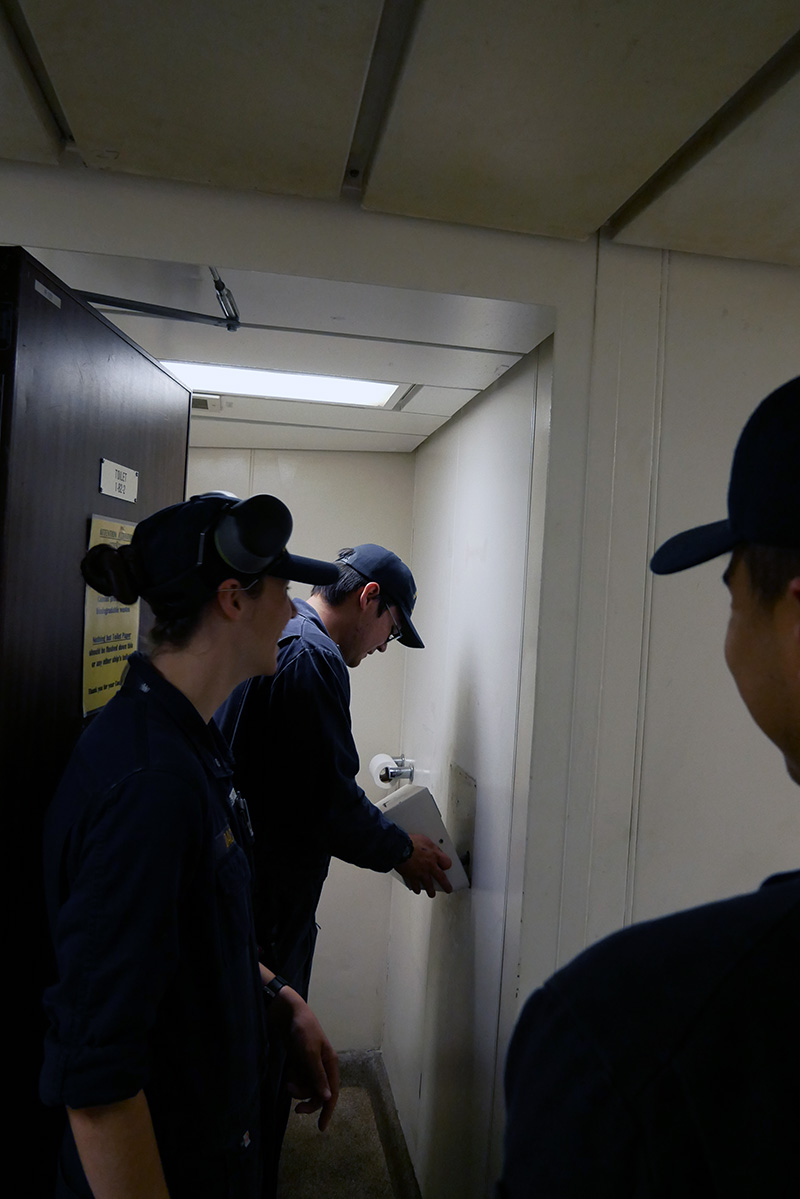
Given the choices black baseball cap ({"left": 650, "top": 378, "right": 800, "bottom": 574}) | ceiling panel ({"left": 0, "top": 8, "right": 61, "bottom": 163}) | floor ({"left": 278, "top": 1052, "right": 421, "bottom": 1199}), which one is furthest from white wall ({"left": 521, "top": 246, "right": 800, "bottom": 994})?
floor ({"left": 278, "top": 1052, "right": 421, "bottom": 1199})

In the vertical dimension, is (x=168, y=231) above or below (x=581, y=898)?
above

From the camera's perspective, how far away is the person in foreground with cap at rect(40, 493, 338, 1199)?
0.85 m

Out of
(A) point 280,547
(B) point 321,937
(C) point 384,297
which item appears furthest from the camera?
(B) point 321,937

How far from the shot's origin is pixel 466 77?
0.91 m

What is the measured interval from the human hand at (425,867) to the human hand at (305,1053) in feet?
1.54

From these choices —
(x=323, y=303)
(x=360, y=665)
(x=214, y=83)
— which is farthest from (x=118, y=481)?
(x=360, y=665)

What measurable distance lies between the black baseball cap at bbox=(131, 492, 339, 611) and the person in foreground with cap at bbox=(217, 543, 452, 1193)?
73cm

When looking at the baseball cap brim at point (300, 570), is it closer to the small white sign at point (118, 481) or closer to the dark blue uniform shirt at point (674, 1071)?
the small white sign at point (118, 481)

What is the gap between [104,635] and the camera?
1355 millimetres

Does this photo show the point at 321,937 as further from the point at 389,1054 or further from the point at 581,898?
the point at 581,898

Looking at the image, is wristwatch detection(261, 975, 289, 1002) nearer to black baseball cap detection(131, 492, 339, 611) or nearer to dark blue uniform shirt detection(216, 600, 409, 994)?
dark blue uniform shirt detection(216, 600, 409, 994)

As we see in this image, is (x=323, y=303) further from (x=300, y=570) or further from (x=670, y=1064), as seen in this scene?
(x=670, y=1064)

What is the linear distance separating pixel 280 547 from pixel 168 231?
577 millimetres

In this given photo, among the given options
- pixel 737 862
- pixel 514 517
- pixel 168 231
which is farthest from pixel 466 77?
pixel 737 862
